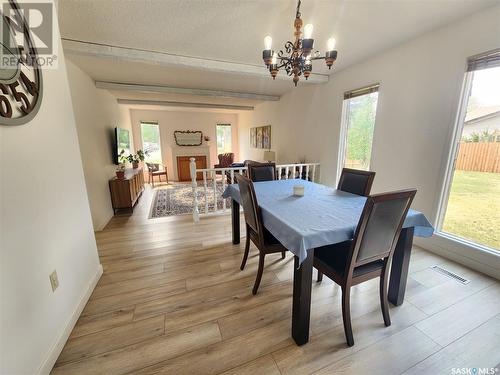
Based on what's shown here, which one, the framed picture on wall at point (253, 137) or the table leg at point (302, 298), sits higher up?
the framed picture on wall at point (253, 137)

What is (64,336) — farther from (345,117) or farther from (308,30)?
(345,117)

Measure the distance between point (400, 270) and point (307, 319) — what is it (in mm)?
859

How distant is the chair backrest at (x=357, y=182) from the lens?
2.02 meters

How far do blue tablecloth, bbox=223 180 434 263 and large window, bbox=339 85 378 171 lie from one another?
158 cm

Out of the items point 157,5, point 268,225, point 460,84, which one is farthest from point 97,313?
point 460,84

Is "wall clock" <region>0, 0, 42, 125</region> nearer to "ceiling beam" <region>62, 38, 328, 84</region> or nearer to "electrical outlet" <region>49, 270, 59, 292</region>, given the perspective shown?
"electrical outlet" <region>49, 270, 59, 292</region>

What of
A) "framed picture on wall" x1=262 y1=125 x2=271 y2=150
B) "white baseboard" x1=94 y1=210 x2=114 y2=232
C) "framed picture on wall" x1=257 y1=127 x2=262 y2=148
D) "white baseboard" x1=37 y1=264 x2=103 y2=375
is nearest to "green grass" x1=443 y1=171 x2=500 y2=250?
"white baseboard" x1=37 y1=264 x2=103 y2=375

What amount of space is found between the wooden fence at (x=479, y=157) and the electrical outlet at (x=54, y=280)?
371 centimetres

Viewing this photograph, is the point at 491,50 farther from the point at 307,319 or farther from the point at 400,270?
the point at 307,319

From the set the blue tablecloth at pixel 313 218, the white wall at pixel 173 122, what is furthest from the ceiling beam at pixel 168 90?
the blue tablecloth at pixel 313 218

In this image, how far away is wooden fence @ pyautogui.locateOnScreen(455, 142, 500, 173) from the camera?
77.7 inches

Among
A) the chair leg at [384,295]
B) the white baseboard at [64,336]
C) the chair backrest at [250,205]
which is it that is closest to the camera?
the white baseboard at [64,336]

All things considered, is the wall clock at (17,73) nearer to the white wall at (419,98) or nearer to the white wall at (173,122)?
the white wall at (419,98)

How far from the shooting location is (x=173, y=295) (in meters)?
1.80
